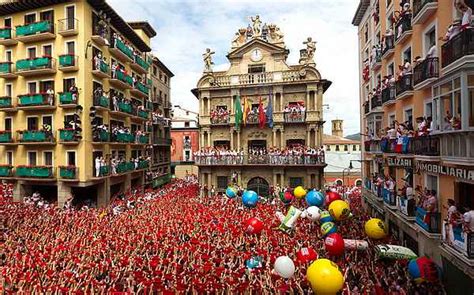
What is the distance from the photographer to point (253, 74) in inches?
1217

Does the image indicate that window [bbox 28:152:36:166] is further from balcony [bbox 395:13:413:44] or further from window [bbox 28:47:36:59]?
balcony [bbox 395:13:413:44]

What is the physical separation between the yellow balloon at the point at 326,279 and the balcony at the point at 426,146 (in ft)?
19.3

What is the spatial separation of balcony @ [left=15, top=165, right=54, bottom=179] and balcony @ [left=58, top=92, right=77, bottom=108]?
465cm

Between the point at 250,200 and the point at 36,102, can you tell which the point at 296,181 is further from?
the point at 36,102

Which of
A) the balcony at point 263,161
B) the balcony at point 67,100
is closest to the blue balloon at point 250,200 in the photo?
the balcony at point 263,161

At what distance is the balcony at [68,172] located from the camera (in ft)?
75.8

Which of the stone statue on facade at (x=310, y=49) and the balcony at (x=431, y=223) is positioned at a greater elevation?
the stone statue on facade at (x=310, y=49)

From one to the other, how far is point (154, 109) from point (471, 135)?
112 ft

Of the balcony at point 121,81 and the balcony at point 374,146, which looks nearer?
the balcony at point 374,146

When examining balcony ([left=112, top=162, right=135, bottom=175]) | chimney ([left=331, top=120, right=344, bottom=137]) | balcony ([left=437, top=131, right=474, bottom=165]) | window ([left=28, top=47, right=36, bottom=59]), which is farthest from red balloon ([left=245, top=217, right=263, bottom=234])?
chimney ([left=331, top=120, right=344, bottom=137])

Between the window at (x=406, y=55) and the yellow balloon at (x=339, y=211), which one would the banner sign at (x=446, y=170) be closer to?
the yellow balloon at (x=339, y=211)

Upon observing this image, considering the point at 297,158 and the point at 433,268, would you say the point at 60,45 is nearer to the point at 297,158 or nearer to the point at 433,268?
the point at 297,158

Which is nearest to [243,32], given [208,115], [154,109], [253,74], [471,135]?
[253,74]

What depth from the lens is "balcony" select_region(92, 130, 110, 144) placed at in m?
24.1
